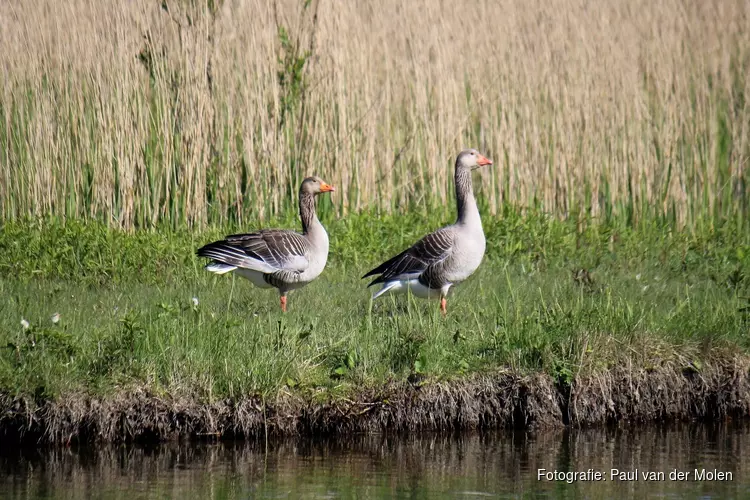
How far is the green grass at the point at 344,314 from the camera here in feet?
20.7

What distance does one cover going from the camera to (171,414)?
621 centimetres

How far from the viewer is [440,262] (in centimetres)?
790

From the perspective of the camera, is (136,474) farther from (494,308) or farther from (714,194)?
(714,194)

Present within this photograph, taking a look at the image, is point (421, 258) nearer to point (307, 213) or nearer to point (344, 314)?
point (344, 314)

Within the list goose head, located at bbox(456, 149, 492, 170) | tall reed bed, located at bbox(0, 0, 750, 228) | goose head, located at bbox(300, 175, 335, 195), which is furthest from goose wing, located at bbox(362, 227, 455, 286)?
tall reed bed, located at bbox(0, 0, 750, 228)

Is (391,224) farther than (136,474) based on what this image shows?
Yes

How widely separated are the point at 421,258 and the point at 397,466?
2.53m

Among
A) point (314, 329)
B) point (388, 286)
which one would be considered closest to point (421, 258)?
point (388, 286)

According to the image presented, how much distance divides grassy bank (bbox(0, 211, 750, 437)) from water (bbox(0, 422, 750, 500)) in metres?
0.34

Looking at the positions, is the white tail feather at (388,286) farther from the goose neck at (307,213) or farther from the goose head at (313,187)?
the goose head at (313,187)

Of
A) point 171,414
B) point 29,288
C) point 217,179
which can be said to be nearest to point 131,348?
point 171,414

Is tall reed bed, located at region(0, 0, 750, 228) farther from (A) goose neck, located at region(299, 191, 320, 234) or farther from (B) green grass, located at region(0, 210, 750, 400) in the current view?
(A) goose neck, located at region(299, 191, 320, 234)

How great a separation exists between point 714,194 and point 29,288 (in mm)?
8228

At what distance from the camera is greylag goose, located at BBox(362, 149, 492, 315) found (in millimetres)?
7914
